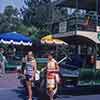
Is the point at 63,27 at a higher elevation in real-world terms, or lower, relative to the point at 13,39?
higher

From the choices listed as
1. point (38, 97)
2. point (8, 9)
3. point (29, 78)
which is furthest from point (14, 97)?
point (8, 9)

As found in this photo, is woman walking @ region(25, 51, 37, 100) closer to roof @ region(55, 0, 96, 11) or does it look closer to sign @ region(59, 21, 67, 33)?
sign @ region(59, 21, 67, 33)

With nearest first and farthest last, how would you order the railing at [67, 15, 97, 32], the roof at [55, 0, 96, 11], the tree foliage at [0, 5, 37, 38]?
the railing at [67, 15, 97, 32] → the roof at [55, 0, 96, 11] → the tree foliage at [0, 5, 37, 38]

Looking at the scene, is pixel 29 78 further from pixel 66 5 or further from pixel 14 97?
pixel 66 5

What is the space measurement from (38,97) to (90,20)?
601 cm

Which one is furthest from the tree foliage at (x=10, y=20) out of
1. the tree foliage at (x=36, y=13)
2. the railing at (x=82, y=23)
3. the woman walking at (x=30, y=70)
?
the woman walking at (x=30, y=70)

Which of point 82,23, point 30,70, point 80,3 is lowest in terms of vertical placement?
point 30,70

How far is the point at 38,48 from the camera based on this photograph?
4059 cm

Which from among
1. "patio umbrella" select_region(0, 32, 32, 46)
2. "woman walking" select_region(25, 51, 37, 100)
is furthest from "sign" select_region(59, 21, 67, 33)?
"patio umbrella" select_region(0, 32, 32, 46)

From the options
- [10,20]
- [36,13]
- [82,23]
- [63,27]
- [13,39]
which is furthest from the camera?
[10,20]

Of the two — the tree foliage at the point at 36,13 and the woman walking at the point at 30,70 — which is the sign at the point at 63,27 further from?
the tree foliage at the point at 36,13

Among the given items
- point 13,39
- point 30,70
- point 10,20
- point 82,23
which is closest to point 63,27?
point 82,23

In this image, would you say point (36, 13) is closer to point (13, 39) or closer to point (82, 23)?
point (13, 39)

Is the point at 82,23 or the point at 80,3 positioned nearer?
the point at 82,23
